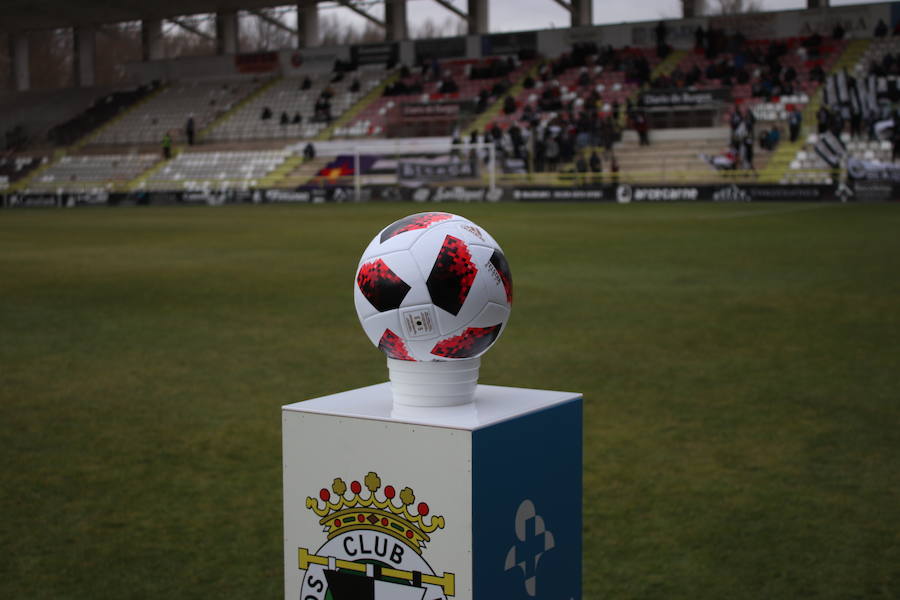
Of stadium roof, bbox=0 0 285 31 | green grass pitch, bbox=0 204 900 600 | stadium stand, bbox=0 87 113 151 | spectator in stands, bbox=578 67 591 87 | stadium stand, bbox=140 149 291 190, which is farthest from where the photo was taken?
stadium stand, bbox=0 87 113 151

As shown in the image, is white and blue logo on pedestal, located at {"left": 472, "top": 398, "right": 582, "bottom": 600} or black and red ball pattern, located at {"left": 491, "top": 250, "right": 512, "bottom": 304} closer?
white and blue logo on pedestal, located at {"left": 472, "top": 398, "right": 582, "bottom": 600}

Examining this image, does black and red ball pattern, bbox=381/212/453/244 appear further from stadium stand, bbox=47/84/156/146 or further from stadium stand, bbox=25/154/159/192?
stadium stand, bbox=47/84/156/146

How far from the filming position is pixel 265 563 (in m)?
3.91

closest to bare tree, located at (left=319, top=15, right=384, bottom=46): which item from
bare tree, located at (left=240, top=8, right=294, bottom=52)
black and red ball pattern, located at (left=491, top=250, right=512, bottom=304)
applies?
bare tree, located at (left=240, top=8, right=294, bottom=52)

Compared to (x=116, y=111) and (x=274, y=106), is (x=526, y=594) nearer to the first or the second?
(x=274, y=106)

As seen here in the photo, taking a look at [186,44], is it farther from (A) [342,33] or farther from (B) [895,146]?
(B) [895,146]

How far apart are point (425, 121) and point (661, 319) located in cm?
3412

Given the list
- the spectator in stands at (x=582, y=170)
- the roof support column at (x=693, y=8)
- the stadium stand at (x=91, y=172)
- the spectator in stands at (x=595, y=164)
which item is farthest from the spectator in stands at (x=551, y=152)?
the stadium stand at (x=91, y=172)

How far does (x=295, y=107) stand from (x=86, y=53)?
14.9 meters

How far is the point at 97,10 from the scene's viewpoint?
172 ft

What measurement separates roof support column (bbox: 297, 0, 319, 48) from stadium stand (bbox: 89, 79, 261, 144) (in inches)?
123

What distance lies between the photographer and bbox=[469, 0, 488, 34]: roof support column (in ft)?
161

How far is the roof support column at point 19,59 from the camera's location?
190 feet

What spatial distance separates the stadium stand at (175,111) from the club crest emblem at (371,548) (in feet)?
157
